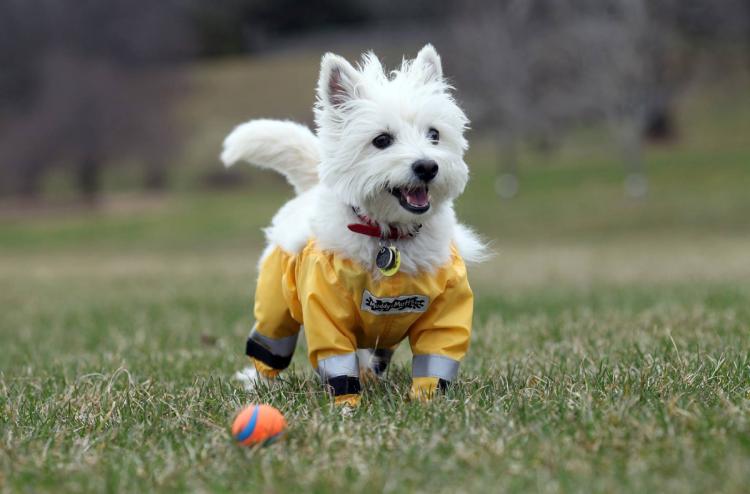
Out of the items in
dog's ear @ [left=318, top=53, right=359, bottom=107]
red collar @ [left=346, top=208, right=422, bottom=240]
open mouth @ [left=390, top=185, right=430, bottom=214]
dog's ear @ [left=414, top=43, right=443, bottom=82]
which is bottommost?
red collar @ [left=346, top=208, right=422, bottom=240]

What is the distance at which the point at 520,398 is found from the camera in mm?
3482

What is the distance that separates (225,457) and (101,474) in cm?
39

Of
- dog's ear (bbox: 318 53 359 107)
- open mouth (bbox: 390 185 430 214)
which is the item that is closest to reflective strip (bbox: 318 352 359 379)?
open mouth (bbox: 390 185 430 214)

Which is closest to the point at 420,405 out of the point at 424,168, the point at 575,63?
the point at 424,168

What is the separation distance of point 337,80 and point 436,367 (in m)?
1.37

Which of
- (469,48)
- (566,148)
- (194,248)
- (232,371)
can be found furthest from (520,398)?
(566,148)

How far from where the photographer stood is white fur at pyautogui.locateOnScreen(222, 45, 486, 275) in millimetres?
3816

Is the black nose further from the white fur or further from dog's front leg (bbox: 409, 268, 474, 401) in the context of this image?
dog's front leg (bbox: 409, 268, 474, 401)

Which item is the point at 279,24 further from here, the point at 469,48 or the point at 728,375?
the point at 728,375

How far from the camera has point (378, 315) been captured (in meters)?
3.87

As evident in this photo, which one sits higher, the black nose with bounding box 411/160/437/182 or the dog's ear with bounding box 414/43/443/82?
the dog's ear with bounding box 414/43/443/82

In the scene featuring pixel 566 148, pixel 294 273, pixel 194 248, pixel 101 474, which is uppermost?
pixel 294 273

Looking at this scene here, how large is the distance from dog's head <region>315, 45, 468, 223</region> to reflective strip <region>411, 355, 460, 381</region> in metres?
0.61

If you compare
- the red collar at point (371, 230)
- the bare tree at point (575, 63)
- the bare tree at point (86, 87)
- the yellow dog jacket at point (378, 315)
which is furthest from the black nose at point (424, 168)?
the bare tree at point (86, 87)
